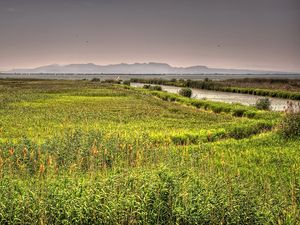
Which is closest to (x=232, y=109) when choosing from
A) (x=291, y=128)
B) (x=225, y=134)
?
(x=225, y=134)

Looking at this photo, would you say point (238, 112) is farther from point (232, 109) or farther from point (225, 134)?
point (225, 134)

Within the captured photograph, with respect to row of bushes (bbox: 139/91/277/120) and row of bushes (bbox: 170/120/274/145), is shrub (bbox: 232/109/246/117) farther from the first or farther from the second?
row of bushes (bbox: 170/120/274/145)

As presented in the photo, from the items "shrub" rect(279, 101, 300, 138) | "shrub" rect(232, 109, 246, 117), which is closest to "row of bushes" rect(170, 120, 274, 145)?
"shrub" rect(279, 101, 300, 138)

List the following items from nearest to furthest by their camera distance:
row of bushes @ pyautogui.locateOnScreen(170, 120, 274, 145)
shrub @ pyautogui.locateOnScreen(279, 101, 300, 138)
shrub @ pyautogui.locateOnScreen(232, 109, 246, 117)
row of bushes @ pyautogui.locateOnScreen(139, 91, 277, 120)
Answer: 1. shrub @ pyautogui.locateOnScreen(279, 101, 300, 138)
2. row of bushes @ pyautogui.locateOnScreen(170, 120, 274, 145)
3. row of bushes @ pyautogui.locateOnScreen(139, 91, 277, 120)
4. shrub @ pyautogui.locateOnScreen(232, 109, 246, 117)

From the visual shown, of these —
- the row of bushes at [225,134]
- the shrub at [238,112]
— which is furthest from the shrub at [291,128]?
the shrub at [238,112]

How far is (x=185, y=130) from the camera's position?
76.2ft

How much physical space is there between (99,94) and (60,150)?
1699 inches

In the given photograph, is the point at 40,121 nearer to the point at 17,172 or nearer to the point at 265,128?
the point at 17,172

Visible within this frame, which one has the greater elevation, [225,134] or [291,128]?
[291,128]

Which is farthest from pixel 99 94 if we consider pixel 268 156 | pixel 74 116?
pixel 268 156

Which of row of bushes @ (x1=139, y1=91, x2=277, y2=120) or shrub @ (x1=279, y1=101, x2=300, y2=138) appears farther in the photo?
row of bushes @ (x1=139, y1=91, x2=277, y2=120)

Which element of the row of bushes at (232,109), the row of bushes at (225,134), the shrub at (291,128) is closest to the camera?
the shrub at (291,128)

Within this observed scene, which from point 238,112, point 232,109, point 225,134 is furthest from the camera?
point 232,109

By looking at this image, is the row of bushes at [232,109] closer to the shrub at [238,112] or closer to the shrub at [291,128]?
the shrub at [238,112]
